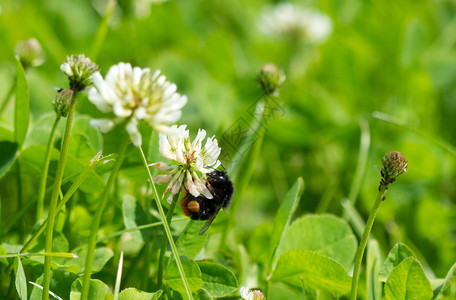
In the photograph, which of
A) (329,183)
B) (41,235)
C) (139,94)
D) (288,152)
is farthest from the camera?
(288,152)

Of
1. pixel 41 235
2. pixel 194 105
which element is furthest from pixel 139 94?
pixel 194 105

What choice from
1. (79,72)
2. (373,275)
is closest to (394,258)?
(373,275)

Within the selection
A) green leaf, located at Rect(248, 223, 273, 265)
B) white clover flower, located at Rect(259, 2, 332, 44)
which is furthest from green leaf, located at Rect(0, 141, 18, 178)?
white clover flower, located at Rect(259, 2, 332, 44)

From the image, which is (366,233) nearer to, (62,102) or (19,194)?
(62,102)

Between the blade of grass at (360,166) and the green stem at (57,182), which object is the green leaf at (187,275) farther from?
the blade of grass at (360,166)

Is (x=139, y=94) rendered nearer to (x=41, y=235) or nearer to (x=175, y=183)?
(x=175, y=183)

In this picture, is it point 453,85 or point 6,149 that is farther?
point 453,85

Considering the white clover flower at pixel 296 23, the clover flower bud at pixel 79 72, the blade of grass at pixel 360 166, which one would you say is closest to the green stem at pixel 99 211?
the clover flower bud at pixel 79 72

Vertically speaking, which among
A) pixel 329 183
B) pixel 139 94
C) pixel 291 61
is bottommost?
pixel 329 183
